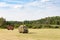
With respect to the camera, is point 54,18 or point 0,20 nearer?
point 0,20

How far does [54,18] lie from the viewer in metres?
57.3

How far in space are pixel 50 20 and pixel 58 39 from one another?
38.1m

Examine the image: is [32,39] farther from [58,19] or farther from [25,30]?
[58,19]

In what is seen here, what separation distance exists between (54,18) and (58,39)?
40.5 meters

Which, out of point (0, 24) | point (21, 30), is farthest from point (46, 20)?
point (21, 30)

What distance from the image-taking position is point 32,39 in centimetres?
1709

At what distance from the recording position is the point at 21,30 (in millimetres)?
24469

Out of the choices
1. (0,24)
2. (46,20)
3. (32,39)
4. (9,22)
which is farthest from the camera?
(46,20)

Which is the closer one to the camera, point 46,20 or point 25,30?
point 25,30

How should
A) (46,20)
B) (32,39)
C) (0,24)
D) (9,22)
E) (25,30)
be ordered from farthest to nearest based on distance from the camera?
(46,20) < (9,22) < (0,24) < (25,30) < (32,39)

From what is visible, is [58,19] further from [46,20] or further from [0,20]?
[0,20]

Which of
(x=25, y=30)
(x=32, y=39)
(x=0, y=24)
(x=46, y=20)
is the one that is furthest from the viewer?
(x=46, y=20)

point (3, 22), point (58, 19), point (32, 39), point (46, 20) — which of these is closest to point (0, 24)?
point (3, 22)

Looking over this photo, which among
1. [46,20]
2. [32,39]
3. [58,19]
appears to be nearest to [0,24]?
[46,20]
